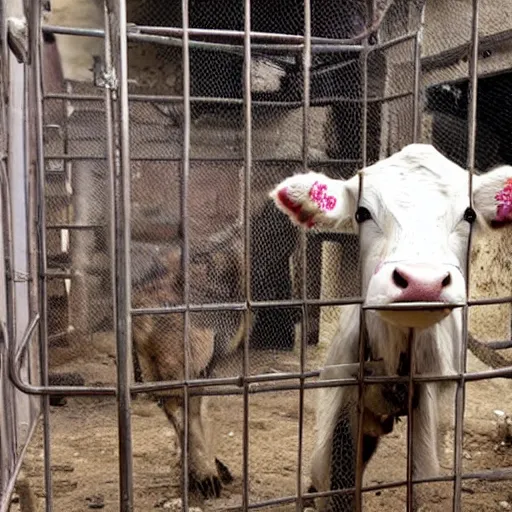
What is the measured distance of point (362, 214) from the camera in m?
2.47

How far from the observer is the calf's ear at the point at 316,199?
100 inches

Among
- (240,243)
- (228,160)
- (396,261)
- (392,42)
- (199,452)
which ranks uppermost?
(392,42)

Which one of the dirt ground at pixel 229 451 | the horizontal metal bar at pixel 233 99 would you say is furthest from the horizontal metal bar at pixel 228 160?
the dirt ground at pixel 229 451

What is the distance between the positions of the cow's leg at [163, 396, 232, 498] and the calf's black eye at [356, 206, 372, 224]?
1.59m

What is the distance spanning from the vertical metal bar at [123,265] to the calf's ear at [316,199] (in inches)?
34.4

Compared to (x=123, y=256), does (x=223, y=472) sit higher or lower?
lower

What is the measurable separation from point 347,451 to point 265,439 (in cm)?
187

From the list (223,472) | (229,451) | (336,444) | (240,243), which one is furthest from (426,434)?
(240,243)

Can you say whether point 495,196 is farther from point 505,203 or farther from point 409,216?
point 409,216

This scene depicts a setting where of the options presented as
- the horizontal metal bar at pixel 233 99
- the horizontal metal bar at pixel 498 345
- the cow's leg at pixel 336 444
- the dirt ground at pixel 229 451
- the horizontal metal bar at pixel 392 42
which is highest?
the horizontal metal bar at pixel 392 42

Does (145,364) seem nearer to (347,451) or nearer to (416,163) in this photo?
(347,451)

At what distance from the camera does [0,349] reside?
6.97ft

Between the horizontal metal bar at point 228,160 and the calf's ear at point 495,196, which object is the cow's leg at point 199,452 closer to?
the horizontal metal bar at point 228,160

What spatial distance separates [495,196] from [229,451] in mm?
2512
